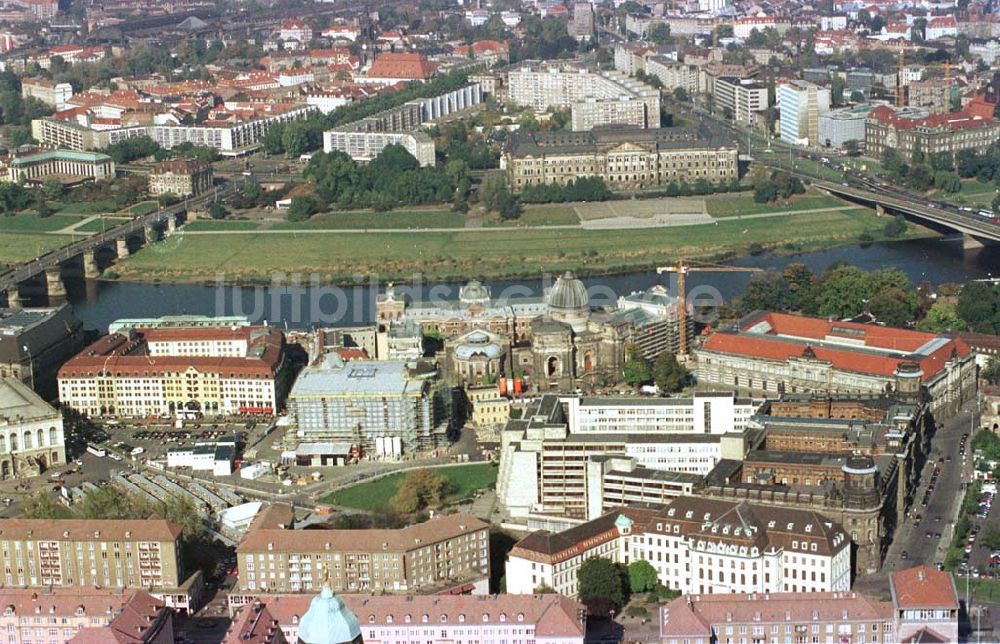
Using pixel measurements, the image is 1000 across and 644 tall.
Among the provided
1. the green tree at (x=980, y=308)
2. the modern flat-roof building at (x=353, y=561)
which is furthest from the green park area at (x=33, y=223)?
the modern flat-roof building at (x=353, y=561)

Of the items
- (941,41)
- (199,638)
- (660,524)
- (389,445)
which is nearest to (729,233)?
(389,445)

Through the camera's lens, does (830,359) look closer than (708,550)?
No

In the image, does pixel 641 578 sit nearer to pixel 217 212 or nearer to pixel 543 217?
pixel 543 217

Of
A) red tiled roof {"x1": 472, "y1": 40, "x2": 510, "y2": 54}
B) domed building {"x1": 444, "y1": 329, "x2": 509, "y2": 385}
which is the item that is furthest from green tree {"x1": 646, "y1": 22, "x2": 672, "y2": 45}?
domed building {"x1": 444, "y1": 329, "x2": 509, "y2": 385}

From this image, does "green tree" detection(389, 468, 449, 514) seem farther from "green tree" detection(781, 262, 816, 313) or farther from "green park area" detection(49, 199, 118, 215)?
"green park area" detection(49, 199, 118, 215)

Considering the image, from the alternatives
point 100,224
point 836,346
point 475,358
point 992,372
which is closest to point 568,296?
point 475,358
